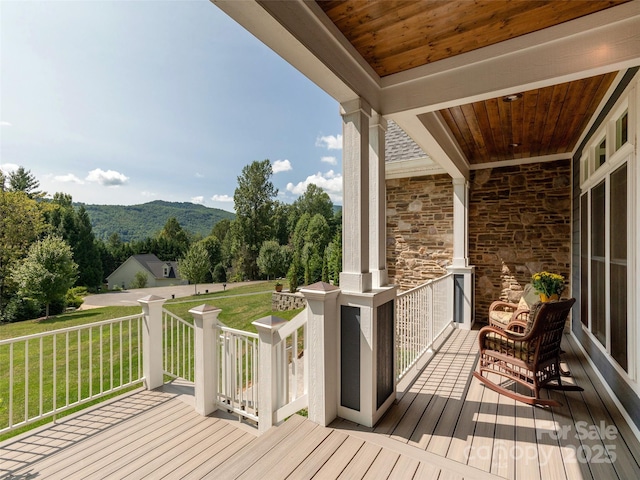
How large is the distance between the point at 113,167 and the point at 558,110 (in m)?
38.4

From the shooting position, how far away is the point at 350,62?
215 cm

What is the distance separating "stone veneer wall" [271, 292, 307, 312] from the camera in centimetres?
1375

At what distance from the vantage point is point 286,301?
1445cm

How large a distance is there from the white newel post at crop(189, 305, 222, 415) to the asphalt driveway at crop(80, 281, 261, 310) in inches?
691

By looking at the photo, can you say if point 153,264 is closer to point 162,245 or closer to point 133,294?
point 162,245

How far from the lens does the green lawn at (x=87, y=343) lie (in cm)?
634

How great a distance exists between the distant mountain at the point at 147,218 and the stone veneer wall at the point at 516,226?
26853mm

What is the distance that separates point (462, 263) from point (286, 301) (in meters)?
10.5

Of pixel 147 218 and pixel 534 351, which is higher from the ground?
pixel 147 218

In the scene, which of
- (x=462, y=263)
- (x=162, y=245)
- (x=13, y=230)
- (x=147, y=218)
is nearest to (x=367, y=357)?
(x=462, y=263)

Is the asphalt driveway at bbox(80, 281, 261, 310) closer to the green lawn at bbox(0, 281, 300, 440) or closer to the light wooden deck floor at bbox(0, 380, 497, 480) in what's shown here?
the green lawn at bbox(0, 281, 300, 440)

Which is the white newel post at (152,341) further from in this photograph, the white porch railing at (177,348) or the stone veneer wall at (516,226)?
the stone veneer wall at (516,226)

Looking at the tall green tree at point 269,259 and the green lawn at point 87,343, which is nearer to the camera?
the green lawn at point 87,343

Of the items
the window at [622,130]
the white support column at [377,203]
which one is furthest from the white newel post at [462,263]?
the white support column at [377,203]
